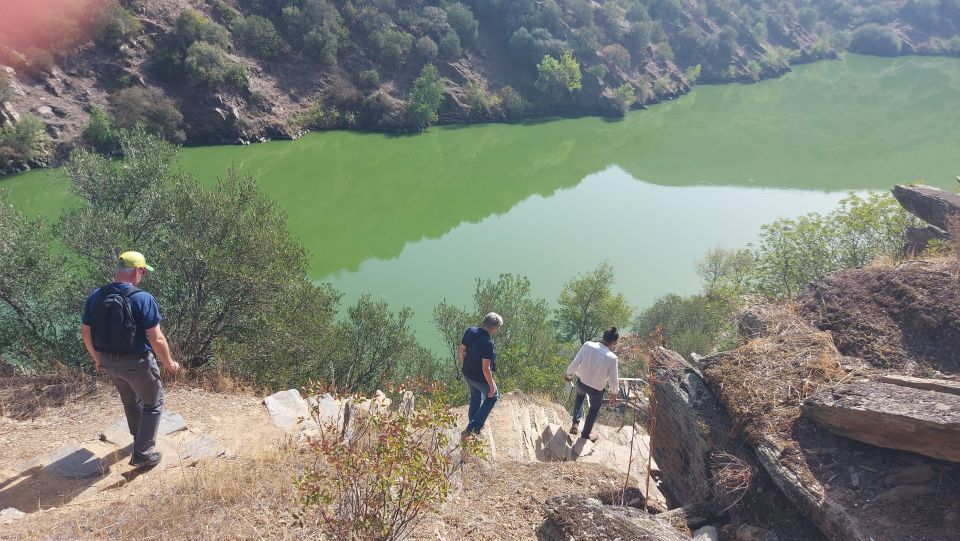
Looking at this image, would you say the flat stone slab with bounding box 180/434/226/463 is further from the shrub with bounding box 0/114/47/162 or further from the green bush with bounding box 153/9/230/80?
the green bush with bounding box 153/9/230/80

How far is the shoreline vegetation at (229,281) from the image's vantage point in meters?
11.4

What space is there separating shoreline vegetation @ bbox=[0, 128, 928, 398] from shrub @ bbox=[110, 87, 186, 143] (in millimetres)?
26214

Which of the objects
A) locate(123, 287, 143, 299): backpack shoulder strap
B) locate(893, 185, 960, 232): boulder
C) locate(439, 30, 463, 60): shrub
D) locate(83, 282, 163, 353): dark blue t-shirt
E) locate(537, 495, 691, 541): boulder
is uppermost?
locate(439, 30, 463, 60): shrub

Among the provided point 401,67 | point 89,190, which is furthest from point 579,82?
point 89,190

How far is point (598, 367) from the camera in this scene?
7234 mm

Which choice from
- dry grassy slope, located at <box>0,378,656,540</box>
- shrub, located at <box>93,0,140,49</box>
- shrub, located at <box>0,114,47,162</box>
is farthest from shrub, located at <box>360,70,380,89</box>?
dry grassy slope, located at <box>0,378,656,540</box>

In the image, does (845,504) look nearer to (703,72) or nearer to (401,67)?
(401,67)

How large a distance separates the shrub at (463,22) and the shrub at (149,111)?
3248 cm

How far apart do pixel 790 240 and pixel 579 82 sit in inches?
1854

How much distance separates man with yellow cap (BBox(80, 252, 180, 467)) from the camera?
489 centimetres

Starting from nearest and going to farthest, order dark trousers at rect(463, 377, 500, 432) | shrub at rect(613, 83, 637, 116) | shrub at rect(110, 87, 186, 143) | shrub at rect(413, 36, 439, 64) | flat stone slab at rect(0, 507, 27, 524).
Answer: flat stone slab at rect(0, 507, 27, 524) → dark trousers at rect(463, 377, 500, 432) → shrub at rect(110, 87, 186, 143) → shrub at rect(413, 36, 439, 64) → shrub at rect(613, 83, 637, 116)

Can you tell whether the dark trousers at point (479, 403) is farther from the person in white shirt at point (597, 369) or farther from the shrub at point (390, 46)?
the shrub at point (390, 46)

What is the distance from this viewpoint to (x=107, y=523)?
4.32m

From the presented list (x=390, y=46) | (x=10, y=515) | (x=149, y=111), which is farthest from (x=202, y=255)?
(x=390, y=46)
